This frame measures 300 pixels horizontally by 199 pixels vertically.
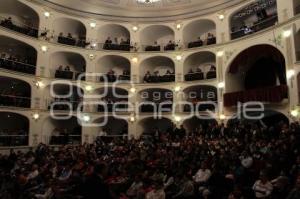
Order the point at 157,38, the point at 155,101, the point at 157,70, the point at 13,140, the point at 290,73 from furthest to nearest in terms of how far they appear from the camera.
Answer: the point at 157,38
the point at 157,70
the point at 155,101
the point at 13,140
the point at 290,73

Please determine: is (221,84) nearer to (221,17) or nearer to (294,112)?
(221,17)

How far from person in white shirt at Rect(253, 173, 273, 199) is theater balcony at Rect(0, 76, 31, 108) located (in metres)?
15.6

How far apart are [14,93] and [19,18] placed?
5.66 meters

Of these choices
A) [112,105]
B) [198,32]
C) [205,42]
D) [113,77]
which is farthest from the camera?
[198,32]

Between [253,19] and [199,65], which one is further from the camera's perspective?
[199,65]

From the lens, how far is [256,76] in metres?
20.4

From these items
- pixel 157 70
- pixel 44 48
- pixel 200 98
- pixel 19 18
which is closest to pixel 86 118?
pixel 44 48

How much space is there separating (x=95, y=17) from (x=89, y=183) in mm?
18397

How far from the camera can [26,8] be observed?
20.8 metres

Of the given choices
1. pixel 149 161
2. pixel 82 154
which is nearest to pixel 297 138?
pixel 149 161

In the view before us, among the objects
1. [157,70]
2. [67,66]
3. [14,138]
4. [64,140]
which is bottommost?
[64,140]

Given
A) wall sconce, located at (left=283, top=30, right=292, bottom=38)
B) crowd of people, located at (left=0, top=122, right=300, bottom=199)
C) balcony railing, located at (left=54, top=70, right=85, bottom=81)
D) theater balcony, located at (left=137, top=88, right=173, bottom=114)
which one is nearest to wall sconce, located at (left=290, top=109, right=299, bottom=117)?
crowd of people, located at (left=0, top=122, right=300, bottom=199)

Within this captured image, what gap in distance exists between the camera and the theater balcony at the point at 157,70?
23.4 meters

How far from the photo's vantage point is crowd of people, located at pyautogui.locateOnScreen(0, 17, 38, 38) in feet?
62.2
